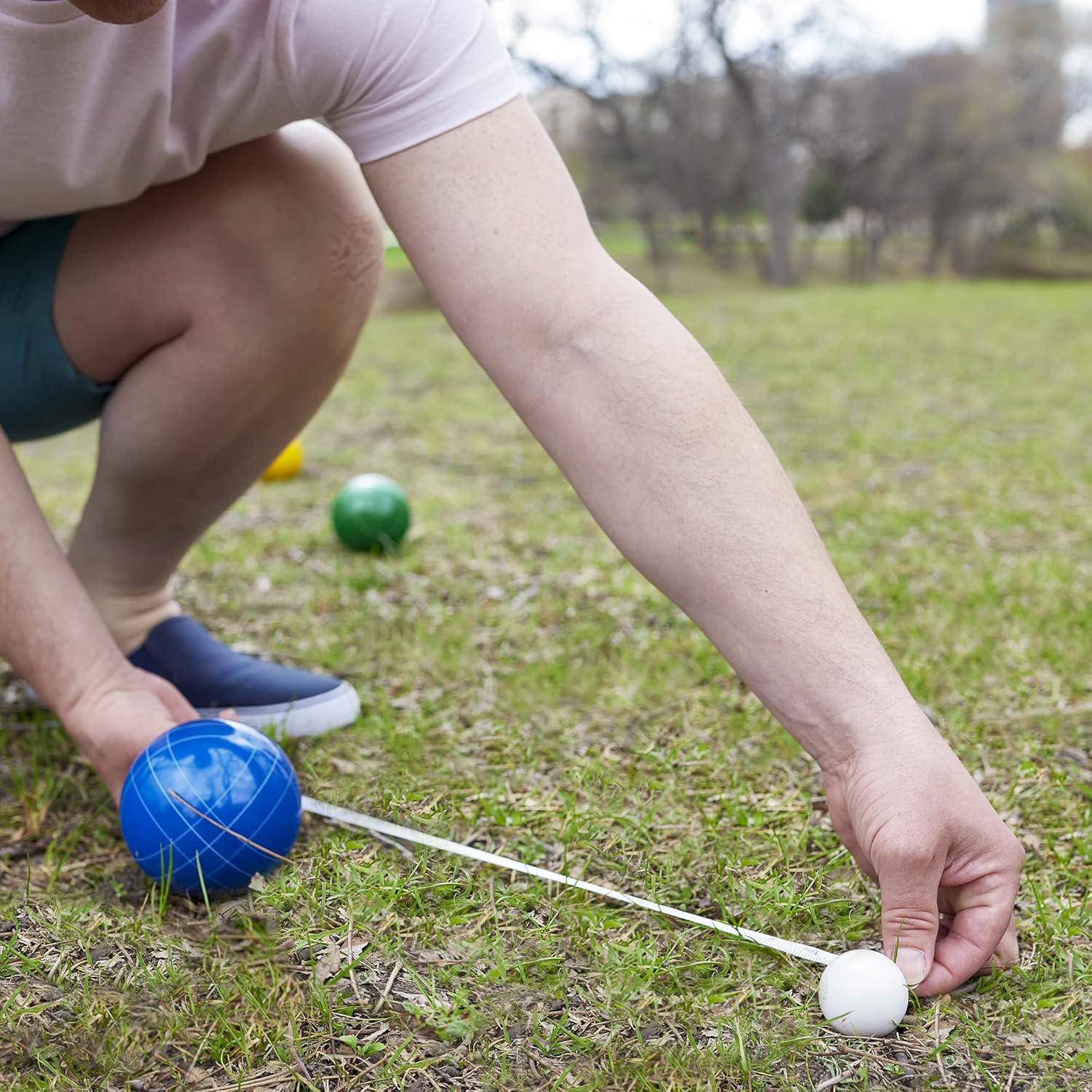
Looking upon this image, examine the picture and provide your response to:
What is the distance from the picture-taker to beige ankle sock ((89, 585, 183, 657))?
2105 mm

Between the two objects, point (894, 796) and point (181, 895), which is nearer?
point (894, 796)

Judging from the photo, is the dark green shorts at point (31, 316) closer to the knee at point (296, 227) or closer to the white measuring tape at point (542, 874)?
the knee at point (296, 227)

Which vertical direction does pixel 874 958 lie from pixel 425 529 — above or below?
above

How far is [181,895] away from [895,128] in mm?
27306

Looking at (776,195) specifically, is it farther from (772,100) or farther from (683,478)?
(683,478)

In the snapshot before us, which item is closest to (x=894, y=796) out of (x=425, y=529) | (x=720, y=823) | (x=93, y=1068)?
(x=720, y=823)

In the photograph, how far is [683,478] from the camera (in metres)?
1.37

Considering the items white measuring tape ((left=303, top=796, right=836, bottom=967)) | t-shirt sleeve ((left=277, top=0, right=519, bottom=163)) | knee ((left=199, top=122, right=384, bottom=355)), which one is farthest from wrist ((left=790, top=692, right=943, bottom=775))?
knee ((left=199, top=122, right=384, bottom=355))

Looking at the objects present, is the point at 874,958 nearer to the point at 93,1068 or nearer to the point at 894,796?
the point at 894,796

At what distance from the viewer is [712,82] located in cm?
2295

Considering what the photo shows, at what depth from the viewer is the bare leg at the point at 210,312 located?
1.84 metres

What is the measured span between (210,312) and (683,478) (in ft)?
2.99

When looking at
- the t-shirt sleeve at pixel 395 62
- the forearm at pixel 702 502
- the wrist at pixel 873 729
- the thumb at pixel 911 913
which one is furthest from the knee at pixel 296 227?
the thumb at pixel 911 913

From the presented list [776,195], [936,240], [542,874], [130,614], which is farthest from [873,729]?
[936,240]
